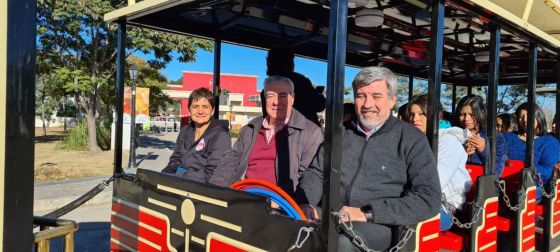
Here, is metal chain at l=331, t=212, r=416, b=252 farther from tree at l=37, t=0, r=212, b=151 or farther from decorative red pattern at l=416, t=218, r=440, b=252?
tree at l=37, t=0, r=212, b=151


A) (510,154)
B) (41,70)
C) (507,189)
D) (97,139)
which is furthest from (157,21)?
(97,139)

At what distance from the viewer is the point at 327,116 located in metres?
1.78

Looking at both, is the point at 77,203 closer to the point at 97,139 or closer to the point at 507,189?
the point at 507,189

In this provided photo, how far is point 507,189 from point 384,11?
1.90m

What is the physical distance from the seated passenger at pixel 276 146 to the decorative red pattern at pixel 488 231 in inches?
47.5

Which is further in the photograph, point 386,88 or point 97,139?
point 97,139

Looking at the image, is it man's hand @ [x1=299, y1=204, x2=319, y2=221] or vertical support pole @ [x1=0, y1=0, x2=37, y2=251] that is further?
man's hand @ [x1=299, y1=204, x2=319, y2=221]

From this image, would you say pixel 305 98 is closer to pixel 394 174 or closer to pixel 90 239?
pixel 394 174

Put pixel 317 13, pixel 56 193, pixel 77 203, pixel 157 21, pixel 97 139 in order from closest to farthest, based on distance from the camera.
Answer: pixel 77 203, pixel 157 21, pixel 317 13, pixel 56 193, pixel 97 139

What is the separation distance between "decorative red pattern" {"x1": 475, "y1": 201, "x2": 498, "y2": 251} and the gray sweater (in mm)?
923

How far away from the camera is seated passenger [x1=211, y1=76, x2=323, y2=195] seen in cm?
281

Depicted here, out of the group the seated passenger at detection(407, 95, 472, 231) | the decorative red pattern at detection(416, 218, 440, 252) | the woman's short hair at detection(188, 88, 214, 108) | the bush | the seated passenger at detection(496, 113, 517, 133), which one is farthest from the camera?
the bush

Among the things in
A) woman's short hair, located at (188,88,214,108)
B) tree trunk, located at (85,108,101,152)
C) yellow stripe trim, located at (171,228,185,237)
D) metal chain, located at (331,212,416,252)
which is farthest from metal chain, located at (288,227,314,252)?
tree trunk, located at (85,108,101,152)

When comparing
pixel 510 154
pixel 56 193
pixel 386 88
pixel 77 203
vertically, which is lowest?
pixel 56 193
